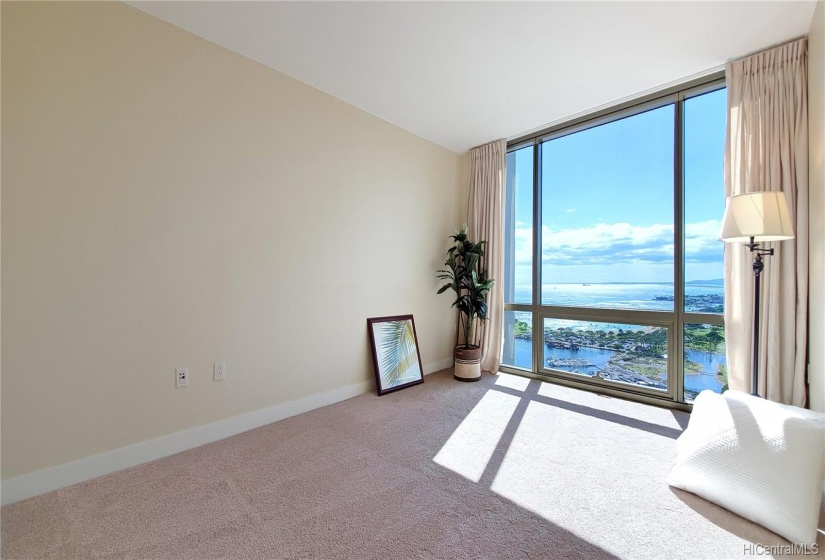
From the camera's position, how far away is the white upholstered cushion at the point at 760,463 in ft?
4.77

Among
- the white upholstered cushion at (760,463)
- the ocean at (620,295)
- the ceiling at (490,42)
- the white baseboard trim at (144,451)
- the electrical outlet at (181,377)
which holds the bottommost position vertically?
the white baseboard trim at (144,451)

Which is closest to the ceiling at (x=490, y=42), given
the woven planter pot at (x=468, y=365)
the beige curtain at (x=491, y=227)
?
the beige curtain at (x=491, y=227)

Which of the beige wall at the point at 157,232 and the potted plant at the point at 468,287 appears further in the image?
the potted plant at the point at 468,287

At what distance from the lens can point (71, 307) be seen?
182cm

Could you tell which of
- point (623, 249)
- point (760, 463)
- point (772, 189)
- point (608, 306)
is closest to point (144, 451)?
point (760, 463)

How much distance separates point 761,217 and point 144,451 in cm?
386

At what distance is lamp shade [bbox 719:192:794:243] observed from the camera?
1948mm

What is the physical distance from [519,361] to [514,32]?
3.14 meters

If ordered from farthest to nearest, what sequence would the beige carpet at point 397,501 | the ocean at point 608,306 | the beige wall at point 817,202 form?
the ocean at point 608,306 → the beige wall at point 817,202 → the beige carpet at point 397,501

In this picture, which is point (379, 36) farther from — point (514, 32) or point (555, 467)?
point (555, 467)

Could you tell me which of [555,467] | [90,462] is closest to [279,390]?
[90,462]

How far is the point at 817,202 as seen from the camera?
2008mm

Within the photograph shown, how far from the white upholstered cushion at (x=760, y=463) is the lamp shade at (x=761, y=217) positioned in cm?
94

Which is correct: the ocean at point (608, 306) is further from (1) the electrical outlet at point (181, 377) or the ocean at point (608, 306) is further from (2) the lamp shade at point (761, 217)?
(1) the electrical outlet at point (181, 377)
